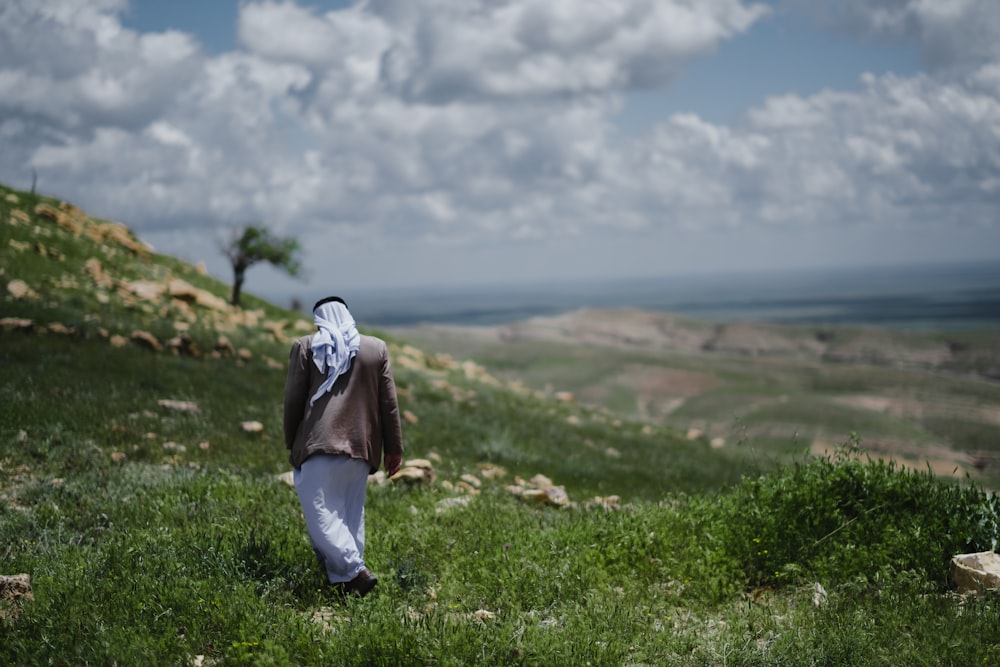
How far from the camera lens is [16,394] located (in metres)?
12.0

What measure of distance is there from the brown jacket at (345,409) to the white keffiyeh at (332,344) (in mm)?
77

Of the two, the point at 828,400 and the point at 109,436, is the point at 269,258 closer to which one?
the point at 109,436

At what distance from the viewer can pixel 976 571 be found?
626 centimetres

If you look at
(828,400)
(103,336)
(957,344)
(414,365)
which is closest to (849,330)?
(957,344)

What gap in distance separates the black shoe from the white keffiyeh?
1.65 m

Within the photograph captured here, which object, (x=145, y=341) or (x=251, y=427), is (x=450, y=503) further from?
(x=145, y=341)

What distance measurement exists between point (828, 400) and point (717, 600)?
258 feet

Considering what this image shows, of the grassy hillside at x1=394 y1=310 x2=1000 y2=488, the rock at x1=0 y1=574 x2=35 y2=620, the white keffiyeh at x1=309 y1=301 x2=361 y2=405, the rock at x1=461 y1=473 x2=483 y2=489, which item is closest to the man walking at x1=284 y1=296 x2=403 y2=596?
the white keffiyeh at x1=309 y1=301 x2=361 y2=405

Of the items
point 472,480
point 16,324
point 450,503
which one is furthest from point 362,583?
point 16,324

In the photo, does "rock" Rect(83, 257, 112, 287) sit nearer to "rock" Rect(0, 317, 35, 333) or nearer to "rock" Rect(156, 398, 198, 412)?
"rock" Rect(0, 317, 35, 333)

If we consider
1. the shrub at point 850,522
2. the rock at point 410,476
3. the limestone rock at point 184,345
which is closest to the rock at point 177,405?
the limestone rock at point 184,345

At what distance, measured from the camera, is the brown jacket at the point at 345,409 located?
20.8ft

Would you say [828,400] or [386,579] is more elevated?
Answer: [386,579]

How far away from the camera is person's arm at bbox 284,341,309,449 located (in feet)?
21.3
